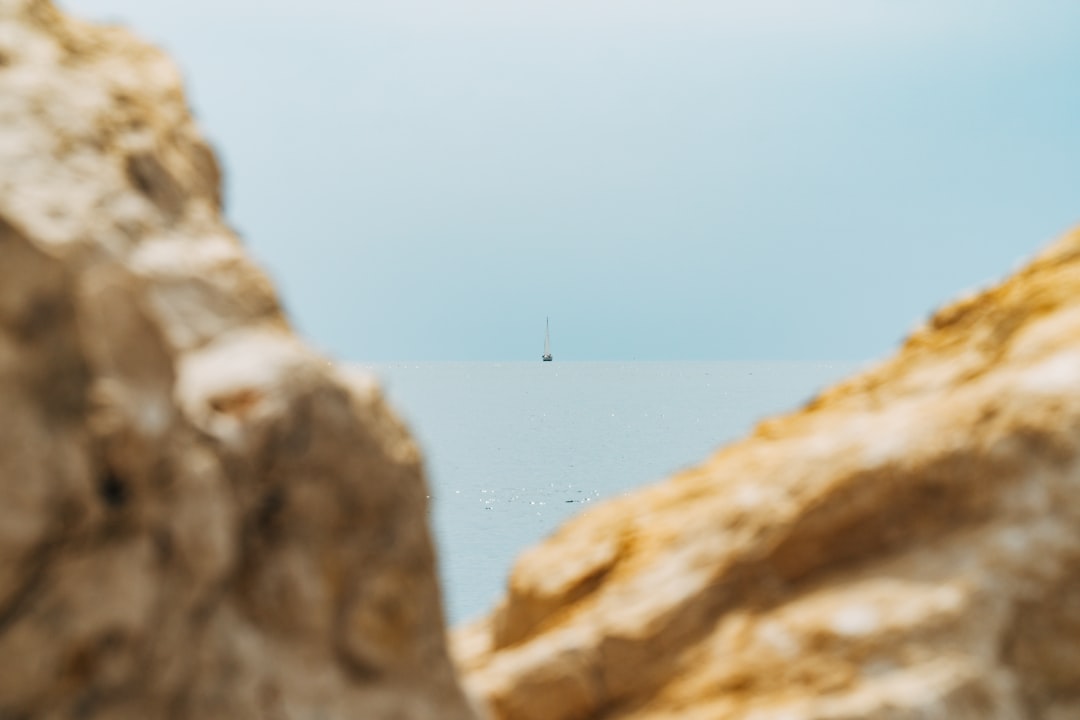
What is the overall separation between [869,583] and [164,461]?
4.99 meters

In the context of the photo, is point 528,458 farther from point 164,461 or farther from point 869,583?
point 164,461

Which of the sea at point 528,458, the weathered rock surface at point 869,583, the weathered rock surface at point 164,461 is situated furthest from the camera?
the sea at point 528,458

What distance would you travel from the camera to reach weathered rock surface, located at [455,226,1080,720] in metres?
7.39

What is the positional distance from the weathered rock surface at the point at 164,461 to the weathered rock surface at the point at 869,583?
82.8 inches

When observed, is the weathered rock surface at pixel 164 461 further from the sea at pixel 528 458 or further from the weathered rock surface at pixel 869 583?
the weathered rock surface at pixel 869 583

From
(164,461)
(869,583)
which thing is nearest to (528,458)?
(869,583)

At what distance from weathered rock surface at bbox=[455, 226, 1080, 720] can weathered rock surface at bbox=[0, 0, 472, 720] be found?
6.90 feet

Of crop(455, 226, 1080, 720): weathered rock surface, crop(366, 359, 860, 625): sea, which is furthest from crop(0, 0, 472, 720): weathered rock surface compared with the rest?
crop(455, 226, 1080, 720): weathered rock surface

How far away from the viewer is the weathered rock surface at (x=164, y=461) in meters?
4.64

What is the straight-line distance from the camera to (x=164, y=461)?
4.83 metres

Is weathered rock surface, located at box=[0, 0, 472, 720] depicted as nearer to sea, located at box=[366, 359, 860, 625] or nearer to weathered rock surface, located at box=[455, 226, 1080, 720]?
sea, located at box=[366, 359, 860, 625]

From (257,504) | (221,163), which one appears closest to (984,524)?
(257,504)

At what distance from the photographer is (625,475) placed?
4838 cm

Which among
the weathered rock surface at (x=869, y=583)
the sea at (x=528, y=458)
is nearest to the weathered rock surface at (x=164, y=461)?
the sea at (x=528, y=458)
